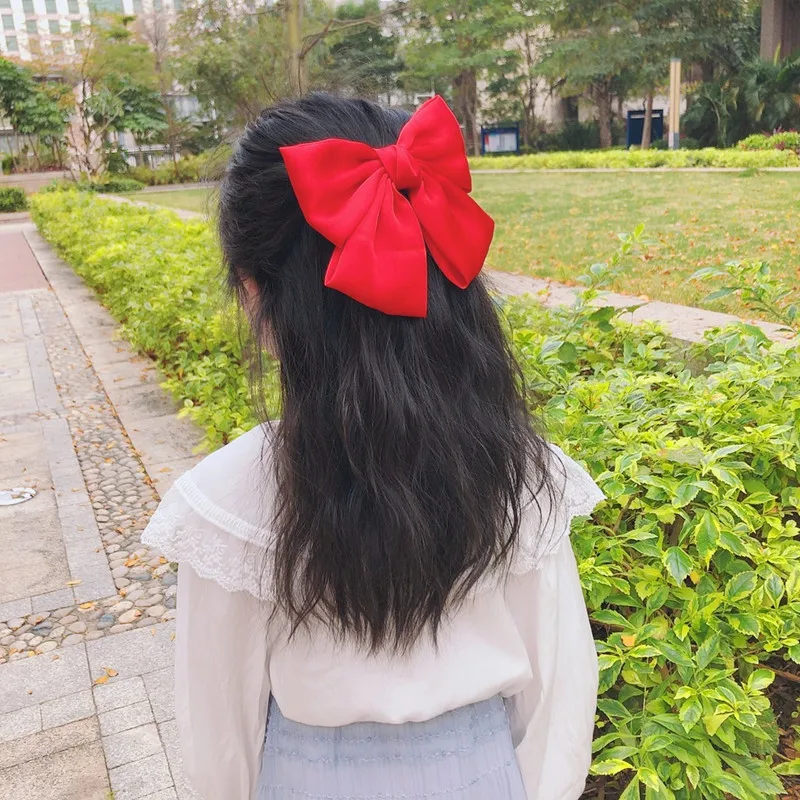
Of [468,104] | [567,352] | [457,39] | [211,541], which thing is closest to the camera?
[211,541]

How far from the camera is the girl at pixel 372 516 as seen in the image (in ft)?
3.00

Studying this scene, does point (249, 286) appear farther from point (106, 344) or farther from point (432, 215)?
point (106, 344)

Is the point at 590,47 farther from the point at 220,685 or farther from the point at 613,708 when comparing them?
the point at 220,685

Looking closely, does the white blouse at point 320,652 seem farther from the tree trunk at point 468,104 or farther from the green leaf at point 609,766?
the tree trunk at point 468,104

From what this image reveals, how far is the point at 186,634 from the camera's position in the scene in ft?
3.53

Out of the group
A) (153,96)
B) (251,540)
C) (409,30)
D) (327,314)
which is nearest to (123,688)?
(251,540)

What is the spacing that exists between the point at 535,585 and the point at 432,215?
0.51 meters

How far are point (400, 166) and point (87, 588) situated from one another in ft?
8.46

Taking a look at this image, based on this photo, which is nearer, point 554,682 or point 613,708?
point 554,682

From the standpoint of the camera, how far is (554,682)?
117 cm

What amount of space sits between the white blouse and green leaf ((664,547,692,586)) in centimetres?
34

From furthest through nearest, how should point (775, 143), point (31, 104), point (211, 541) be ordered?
point (31, 104) → point (775, 143) → point (211, 541)

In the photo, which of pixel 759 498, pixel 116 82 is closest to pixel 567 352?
pixel 759 498

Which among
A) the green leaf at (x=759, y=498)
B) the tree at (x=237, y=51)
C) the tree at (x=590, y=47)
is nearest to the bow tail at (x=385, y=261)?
the green leaf at (x=759, y=498)
